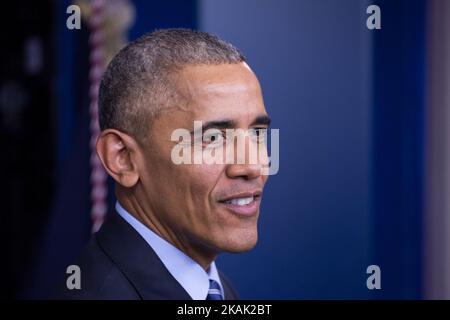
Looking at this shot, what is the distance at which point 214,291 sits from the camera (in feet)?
4.00

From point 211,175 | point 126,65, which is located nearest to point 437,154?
point 211,175

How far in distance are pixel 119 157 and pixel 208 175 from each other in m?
0.15

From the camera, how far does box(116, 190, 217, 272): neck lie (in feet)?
3.86

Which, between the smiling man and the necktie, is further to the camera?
the necktie

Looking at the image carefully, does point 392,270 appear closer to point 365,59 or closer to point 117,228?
point 365,59

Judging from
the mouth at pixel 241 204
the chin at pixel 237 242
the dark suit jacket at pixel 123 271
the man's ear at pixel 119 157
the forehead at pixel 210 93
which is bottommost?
the dark suit jacket at pixel 123 271

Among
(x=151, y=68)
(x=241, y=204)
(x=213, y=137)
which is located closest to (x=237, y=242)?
(x=241, y=204)

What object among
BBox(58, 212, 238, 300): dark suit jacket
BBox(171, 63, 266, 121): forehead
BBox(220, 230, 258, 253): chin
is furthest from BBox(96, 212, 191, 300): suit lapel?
BBox(171, 63, 266, 121): forehead

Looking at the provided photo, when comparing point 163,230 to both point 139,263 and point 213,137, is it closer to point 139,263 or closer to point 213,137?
point 139,263

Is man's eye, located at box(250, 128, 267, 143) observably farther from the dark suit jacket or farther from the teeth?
the dark suit jacket

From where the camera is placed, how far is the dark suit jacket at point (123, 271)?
3.66ft

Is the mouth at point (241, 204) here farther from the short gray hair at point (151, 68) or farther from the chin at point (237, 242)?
the short gray hair at point (151, 68)

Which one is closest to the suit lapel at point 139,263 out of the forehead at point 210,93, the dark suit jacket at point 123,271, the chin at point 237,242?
the dark suit jacket at point 123,271

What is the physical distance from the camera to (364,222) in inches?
63.1
